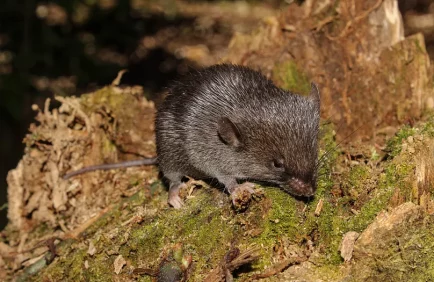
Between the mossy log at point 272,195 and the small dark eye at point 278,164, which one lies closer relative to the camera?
the mossy log at point 272,195

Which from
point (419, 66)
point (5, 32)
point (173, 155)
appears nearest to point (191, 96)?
point (173, 155)

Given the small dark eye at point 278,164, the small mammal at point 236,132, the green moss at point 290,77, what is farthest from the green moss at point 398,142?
the green moss at point 290,77

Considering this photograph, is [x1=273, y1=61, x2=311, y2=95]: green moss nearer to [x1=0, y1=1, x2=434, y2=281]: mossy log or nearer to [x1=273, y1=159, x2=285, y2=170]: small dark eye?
[x1=0, y1=1, x2=434, y2=281]: mossy log

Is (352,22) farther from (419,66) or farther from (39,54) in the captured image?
(39,54)

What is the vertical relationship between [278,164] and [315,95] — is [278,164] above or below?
below

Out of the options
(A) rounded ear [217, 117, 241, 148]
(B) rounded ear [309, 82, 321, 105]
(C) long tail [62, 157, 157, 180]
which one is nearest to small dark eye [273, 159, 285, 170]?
(A) rounded ear [217, 117, 241, 148]

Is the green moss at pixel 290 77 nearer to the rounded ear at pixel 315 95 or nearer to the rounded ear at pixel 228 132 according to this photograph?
the rounded ear at pixel 315 95

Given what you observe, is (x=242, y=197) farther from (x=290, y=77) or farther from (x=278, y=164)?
(x=290, y=77)

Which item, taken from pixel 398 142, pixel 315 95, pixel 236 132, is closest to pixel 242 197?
pixel 236 132
